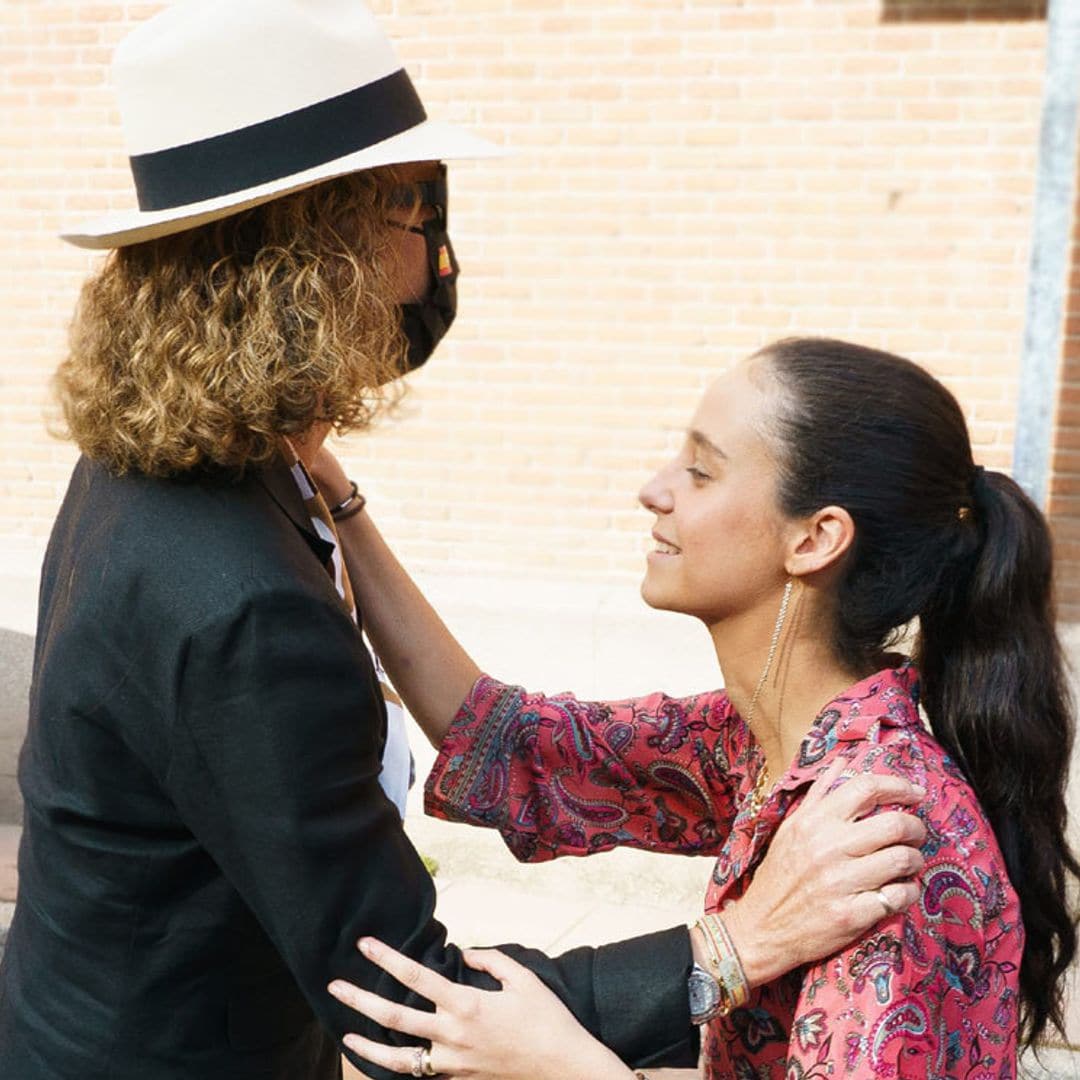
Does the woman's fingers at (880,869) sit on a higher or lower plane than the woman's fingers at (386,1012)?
higher

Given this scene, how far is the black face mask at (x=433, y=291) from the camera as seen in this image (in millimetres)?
1851

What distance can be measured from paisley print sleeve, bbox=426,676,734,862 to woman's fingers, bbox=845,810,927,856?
0.62 metres

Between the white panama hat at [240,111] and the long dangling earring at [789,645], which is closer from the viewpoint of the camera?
the white panama hat at [240,111]

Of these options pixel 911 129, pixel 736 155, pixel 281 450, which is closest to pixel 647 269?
pixel 736 155

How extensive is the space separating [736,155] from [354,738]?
382 cm

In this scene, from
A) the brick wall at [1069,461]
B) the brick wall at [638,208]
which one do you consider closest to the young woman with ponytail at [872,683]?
the brick wall at [638,208]

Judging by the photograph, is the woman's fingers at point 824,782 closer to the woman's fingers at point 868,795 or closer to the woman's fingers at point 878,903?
the woman's fingers at point 868,795

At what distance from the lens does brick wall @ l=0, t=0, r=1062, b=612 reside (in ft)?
15.8

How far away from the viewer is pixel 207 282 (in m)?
1.64

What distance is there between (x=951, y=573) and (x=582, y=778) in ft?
2.16

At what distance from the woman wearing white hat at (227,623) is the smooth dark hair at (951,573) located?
333 mm

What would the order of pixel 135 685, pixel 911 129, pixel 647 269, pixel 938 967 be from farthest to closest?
pixel 647 269 → pixel 911 129 → pixel 938 967 → pixel 135 685

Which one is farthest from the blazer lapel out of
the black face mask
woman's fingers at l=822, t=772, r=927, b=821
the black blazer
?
woman's fingers at l=822, t=772, r=927, b=821

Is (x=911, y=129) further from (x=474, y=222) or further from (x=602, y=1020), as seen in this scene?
(x=602, y=1020)
